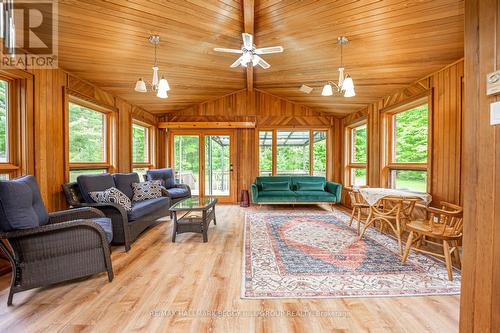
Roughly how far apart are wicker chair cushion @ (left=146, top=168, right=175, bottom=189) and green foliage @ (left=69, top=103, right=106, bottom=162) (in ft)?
3.21

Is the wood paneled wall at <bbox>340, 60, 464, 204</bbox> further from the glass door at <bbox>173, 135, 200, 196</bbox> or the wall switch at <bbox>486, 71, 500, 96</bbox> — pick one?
the glass door at <bbox>173, 135, 200, 196</bbox>

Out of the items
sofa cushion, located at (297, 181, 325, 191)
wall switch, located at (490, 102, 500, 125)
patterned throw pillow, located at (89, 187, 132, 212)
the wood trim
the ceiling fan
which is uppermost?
the ceiling fan

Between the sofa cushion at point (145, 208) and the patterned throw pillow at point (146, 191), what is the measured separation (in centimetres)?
24

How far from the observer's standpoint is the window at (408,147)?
11.3 feet

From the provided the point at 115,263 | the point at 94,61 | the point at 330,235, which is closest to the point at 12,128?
the point at 94,61

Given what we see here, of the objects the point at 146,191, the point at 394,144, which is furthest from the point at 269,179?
the point at 146,191

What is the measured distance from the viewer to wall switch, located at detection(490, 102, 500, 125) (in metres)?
0.97

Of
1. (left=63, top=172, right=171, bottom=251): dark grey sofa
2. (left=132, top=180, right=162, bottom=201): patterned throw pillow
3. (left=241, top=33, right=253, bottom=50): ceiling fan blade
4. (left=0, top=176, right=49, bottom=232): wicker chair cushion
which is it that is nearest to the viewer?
(left=0, top=176, right=49, bottom=232): wicker chair cushion

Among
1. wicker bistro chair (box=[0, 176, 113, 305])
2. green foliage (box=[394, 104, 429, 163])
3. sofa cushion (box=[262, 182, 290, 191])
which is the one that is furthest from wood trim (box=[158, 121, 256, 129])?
wicker bistro chair (box=[0, 176, 113, 305])

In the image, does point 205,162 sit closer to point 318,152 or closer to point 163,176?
point 163,176

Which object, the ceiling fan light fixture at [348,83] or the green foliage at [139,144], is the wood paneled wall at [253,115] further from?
the ceiling fan light fixture at [348,83]

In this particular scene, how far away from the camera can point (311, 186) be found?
5.45 meters

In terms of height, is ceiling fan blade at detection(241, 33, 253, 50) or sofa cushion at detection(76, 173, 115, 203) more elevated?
ceiling fan blade at detection(241, 33, 253, 50)

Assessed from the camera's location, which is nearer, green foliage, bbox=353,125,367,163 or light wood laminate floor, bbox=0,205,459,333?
light wood laminate floor, bbox=0,205,459,333
